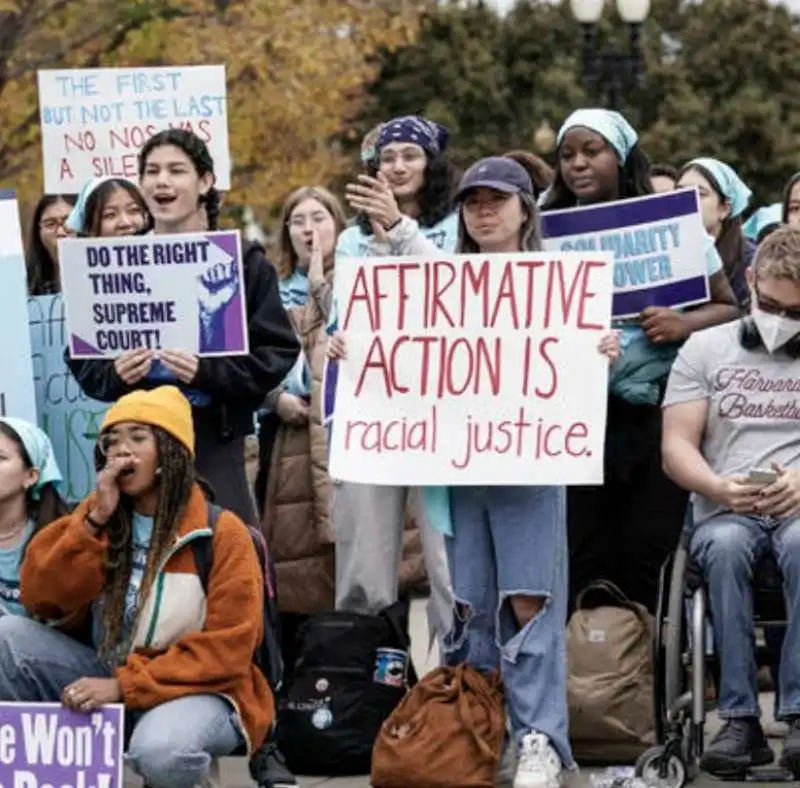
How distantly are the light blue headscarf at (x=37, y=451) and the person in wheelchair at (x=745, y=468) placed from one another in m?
1.79

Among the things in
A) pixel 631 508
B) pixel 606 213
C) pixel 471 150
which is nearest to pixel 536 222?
pixel 606 213

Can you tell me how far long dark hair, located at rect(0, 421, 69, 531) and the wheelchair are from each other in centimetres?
→ 176

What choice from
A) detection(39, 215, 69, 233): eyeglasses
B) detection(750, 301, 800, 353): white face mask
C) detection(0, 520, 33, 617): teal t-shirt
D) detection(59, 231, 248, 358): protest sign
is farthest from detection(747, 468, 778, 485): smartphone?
detection(39, 215, 69, 233): eyeglasses

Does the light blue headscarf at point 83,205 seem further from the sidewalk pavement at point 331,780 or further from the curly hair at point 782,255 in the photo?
the curly hair at point 782,255

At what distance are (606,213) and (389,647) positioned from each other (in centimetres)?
153

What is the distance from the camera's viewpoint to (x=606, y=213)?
840cm

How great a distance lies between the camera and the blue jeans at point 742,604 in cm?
748

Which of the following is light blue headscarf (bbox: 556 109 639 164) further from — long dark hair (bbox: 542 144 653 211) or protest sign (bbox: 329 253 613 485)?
protest sign (bbox: 329 253 613 485)

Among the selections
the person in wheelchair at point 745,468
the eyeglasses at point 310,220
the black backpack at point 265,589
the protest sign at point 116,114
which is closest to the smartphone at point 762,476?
the person in wheelchair at point 745,468

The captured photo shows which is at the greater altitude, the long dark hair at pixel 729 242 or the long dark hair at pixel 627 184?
the long dark hair at pixel 627 184

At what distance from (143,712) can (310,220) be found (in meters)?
2.97

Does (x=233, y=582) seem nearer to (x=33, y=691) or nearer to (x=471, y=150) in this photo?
(x=33, y=691)

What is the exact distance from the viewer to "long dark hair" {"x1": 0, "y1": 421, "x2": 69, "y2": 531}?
7629 millimetres

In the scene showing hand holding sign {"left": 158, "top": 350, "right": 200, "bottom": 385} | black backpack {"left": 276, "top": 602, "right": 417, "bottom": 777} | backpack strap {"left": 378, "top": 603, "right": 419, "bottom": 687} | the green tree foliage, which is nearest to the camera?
hand holding sign {"left": 158, "top": 350, "right": 200, "bottom": 385}
